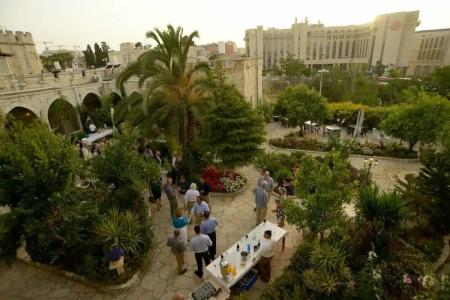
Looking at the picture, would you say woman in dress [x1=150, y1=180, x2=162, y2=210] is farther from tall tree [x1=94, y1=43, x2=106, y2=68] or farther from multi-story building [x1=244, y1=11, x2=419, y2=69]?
multi-story building [x1=244, y1=11, x2=419, y2=69]

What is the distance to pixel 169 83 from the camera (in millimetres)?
11008

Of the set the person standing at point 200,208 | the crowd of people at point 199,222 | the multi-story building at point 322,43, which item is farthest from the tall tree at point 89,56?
the multi-story building at point 322,43

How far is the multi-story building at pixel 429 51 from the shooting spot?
64062mm

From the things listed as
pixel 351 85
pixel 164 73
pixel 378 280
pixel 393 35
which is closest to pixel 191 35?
pixel 164 73

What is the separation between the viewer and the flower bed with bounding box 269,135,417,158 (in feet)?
46.0

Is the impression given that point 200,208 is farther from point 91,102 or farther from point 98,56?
point 98,56

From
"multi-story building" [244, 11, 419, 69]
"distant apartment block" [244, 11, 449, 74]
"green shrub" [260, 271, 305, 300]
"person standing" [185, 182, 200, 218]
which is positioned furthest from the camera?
"multi-story building" [244, 11, 419, 69]

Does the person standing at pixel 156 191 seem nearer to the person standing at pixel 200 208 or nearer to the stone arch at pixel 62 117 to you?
the person standing at pixel 200 208

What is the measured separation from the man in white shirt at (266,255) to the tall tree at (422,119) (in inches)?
457

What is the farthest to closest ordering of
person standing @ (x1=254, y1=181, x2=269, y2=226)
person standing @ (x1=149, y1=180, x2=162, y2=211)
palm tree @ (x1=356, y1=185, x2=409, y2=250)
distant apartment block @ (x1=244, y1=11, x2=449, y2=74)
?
distant apartment block @ (x1=244, y1=11, x2=449, y2=74)
person standing @ (x1=149, y1=180, x2=162, y2=211)
person standing @ (x1=254, y1=181, x2=269, y2=226)
palm tree @ (x1=356, y1=185, x2=409, y2=250)

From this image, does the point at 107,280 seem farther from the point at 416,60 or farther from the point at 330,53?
the point at 330,53

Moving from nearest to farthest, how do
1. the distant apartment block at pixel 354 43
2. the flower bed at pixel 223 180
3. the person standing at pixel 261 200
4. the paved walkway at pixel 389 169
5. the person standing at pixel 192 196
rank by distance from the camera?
the person standing at pixel 261 200, the person standing at pixel 192 196, the flower bed at pixel 223 180, the paved walkway at pixel 389 169, the distant apartment block at pixel 354 43

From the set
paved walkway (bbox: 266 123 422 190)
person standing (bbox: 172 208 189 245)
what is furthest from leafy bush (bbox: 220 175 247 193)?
paved walkway (bbox: 266 123 422 190)

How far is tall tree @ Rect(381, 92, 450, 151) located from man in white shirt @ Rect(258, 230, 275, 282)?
38.0ft
